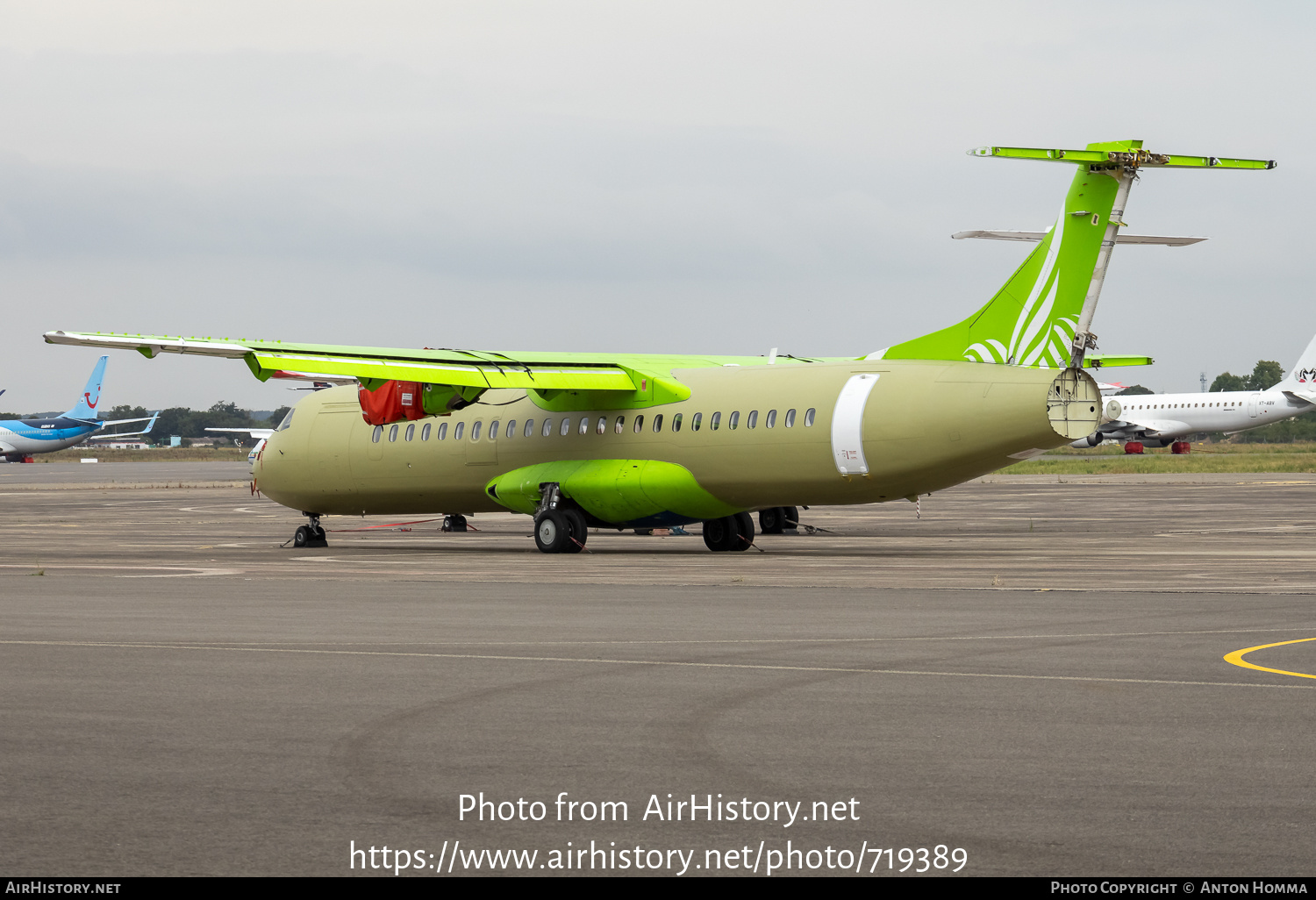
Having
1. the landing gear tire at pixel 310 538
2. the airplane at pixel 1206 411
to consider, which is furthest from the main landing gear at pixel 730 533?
the airplane at pixel 1206 411

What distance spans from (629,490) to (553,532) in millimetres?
1807

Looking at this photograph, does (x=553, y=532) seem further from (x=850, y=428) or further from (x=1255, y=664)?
(x=1255, y=664)

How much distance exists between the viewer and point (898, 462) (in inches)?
1014

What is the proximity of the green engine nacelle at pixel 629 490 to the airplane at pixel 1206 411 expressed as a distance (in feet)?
218

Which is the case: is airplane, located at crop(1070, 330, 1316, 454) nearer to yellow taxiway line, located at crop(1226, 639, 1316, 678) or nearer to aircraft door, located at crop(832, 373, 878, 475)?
aircraft door, located at crop(832, 373, 878, 475)

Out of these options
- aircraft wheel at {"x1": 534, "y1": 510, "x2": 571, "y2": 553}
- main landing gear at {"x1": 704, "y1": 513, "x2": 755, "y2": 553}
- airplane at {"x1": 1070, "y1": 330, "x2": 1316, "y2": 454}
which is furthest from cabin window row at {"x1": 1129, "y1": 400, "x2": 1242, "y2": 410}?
aircraft wheel at {"x1": 534, "y1": 510, "x2": 571, "y2": 553}

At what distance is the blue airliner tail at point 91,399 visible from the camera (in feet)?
399

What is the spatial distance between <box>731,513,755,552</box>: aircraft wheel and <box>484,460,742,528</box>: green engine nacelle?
1186 millimetres

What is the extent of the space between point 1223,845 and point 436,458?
88.9ft

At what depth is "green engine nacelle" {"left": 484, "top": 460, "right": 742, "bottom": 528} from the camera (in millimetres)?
28516

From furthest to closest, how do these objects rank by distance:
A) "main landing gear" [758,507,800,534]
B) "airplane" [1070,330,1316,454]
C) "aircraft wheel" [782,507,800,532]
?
1. "airplane" [1070,330,1316,454]
2. "aircraft wheel" [782,507,800,532]
3. "main landing gear" [758,507,800,534]

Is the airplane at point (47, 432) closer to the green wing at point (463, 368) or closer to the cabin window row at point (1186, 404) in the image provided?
the cabin window row at point (1186, 404)

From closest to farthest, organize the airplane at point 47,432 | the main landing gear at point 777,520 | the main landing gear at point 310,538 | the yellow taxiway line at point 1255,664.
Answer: the yellow taxiway line at point 1255,664 → the main landing gear at point 310,538 → the main landing gear at point 777,520 → the airplane at point 47,432

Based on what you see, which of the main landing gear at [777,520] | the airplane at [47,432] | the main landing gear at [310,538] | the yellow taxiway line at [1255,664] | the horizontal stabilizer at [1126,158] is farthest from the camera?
the airplane at [47,432]
